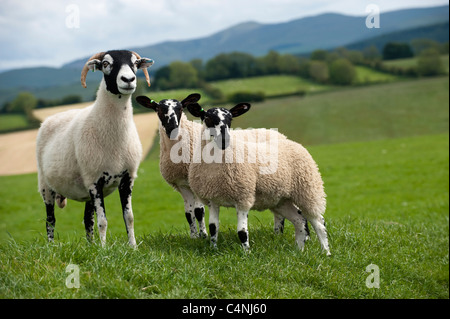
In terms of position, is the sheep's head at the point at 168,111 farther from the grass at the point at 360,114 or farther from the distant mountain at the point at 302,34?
the distant mountain at the point at 302,34

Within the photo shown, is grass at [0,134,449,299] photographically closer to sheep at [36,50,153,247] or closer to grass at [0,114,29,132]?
sheep at [36,50,153,247]

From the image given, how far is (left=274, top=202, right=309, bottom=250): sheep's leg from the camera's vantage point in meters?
8.02

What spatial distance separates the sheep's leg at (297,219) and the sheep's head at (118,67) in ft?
10.9

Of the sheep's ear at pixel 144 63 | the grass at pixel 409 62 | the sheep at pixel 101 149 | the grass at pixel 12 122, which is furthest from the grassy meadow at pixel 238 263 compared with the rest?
the grass at pixel 409 62

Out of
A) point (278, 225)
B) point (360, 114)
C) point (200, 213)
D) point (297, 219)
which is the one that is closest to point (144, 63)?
point (200, 213)

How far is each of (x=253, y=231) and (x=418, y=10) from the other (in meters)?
130

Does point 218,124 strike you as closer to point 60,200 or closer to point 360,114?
point 60,200

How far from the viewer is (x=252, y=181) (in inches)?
282

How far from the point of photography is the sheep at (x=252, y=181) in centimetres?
700

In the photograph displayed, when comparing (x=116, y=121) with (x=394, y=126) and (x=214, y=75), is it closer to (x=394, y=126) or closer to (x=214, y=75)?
(x=394, y=126)

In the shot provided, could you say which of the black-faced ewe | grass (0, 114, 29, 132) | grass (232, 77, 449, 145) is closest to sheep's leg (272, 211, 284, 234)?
the black-faced ewe

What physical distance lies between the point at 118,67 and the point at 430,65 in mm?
62584

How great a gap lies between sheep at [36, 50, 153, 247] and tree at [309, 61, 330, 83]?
5712 cm

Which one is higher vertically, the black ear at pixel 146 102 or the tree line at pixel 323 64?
the tree line at pixel 323 64
